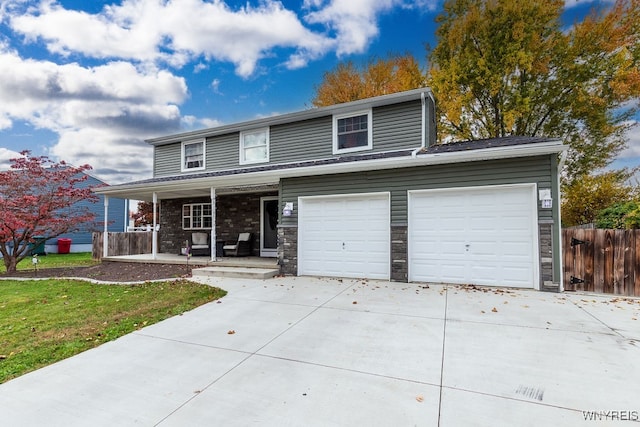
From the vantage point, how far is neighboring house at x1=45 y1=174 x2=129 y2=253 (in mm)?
18266

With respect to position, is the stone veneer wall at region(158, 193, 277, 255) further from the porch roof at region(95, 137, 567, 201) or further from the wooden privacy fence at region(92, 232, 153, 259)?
the wooden privacy fence at region(92, 232, 153, 259)

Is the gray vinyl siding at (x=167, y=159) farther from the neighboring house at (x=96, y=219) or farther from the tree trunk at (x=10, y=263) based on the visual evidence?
the neighboring house at (x=96, y=219)

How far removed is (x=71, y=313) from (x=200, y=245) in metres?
6.70

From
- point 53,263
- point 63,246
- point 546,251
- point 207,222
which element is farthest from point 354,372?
point 63,246

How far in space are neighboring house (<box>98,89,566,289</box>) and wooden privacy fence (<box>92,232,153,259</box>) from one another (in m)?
2.85

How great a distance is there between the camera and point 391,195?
25.1 ft

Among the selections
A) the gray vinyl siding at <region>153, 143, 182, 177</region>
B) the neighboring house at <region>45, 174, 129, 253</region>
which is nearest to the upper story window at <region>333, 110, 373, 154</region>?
the gray vinyl siding at <region>153, 143, 182, 177</region>

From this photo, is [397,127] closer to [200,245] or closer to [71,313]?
[200,245]

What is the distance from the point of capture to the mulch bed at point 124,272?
8666 mm

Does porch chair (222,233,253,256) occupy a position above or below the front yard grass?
above

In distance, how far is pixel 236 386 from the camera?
2801mm

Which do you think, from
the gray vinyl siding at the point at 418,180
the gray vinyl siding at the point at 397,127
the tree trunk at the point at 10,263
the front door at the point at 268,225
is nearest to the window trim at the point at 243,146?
the front door at the point at 268,225

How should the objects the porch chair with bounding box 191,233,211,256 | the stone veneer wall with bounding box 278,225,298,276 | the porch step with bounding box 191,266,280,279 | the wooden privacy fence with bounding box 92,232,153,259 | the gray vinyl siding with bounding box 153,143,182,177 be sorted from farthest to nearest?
the wooden privacy fence with bounding box 92,232,153,259
the gray vinyl siding with bounding box 153,143,182,177
the porch chair with bounding box 191,233,211,256
the stone veneer wall with bounding box 278,225,298,276
the porch step with bounding box 191,266,280,279

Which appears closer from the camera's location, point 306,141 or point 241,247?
point 306,141
